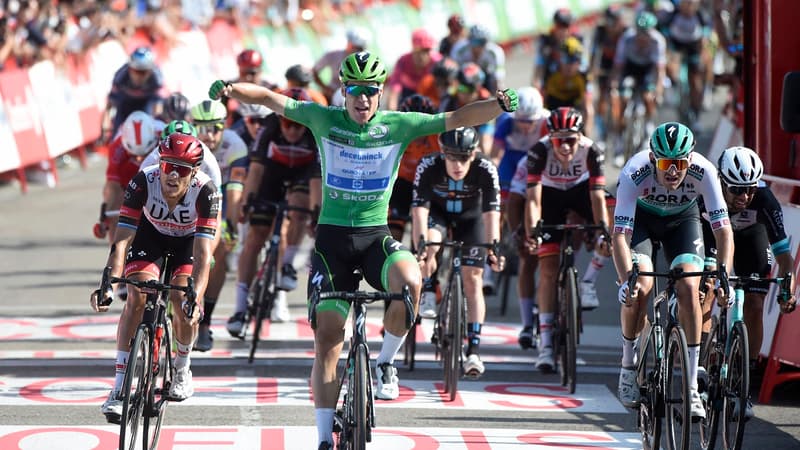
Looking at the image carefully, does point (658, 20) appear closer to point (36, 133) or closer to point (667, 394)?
point (36, 133)

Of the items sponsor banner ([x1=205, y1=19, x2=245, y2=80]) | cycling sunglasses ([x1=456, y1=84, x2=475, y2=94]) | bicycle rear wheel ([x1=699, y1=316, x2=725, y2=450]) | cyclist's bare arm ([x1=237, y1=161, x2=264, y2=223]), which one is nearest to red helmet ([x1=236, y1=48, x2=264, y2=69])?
cycling sunglasses ([x1=456, y1=84, x2=475, y2=94])

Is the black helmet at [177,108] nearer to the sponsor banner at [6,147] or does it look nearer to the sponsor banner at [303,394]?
the sponsor banner at [303,394]

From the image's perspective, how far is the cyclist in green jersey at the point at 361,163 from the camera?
332 inches

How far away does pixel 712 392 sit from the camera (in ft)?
29.6

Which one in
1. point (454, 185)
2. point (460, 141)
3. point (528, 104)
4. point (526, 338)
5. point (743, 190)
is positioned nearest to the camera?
point (743, 190)

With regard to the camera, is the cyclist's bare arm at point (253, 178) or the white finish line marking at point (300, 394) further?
the cyclist's bare arm at point (253, 178)

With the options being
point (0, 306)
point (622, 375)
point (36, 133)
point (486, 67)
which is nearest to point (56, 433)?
point (622, 375)

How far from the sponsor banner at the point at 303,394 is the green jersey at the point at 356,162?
7.65ft

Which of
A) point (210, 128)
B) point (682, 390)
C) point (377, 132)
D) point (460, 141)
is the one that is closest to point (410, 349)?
point (460, 141)

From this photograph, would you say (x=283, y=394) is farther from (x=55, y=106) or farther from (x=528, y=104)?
(x=55, y=106)

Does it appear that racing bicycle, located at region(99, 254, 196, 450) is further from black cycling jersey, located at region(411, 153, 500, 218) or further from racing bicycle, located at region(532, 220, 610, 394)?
racing bicycle, located at region(532, 220, 610, 394)

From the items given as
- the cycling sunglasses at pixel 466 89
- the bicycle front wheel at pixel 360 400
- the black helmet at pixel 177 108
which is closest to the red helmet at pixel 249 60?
the cycling sunglasses at pixel 466 89

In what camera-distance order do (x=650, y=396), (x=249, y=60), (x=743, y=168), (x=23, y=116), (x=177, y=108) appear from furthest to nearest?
(x=23, y=116)
(x=249, y=60)
(x=177, y=108)
(x=743, y=168)
(x=650, y=396)

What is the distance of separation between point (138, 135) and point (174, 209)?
287 cm
